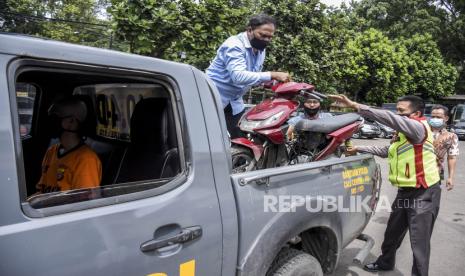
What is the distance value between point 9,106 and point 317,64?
14.4 meters

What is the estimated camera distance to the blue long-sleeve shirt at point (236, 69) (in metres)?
3.17

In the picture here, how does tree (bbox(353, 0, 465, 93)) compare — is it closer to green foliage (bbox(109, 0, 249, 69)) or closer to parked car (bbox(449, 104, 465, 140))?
parked car (bbox(449, 104, 465, 140))

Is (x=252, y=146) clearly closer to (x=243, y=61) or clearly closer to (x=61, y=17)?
→ (x=243, y=61)

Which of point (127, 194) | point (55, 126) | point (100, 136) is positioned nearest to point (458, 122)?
point (100, 136)

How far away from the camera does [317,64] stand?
49.3 feet

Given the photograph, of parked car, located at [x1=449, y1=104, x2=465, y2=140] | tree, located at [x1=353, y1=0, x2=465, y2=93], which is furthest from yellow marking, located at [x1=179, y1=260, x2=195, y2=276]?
tree, located at [x1=353, y1=0, x2=465, y2=93]

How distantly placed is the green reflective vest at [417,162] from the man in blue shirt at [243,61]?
1210 mm

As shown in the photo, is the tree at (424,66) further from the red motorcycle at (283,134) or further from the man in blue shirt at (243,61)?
the man in blue shirt at (243,61)

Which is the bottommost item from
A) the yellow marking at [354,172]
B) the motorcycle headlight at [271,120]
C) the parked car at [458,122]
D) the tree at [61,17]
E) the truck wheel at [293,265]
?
the parked car at [458,122]

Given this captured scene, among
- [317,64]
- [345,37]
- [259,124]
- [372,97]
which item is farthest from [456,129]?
[259,124]

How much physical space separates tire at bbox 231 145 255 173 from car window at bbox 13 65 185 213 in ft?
3.75

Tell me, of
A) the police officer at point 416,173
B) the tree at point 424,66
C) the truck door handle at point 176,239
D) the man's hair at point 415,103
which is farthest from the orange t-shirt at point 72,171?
the tree at point 424,66

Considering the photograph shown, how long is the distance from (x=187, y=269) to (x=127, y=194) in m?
0.41

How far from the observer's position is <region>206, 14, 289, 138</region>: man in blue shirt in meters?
3.19
